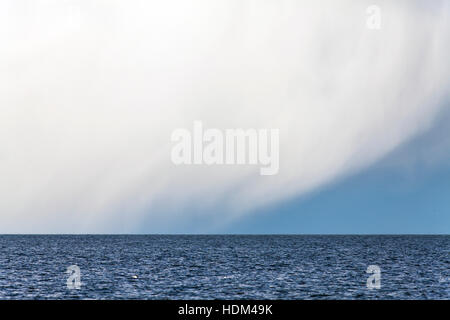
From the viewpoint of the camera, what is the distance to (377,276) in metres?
70.1

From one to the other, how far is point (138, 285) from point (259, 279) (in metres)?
15.7

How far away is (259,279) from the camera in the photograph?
232 feet

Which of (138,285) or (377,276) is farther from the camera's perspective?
(377,276)

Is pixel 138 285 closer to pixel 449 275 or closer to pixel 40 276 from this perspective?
pixel 40 276
